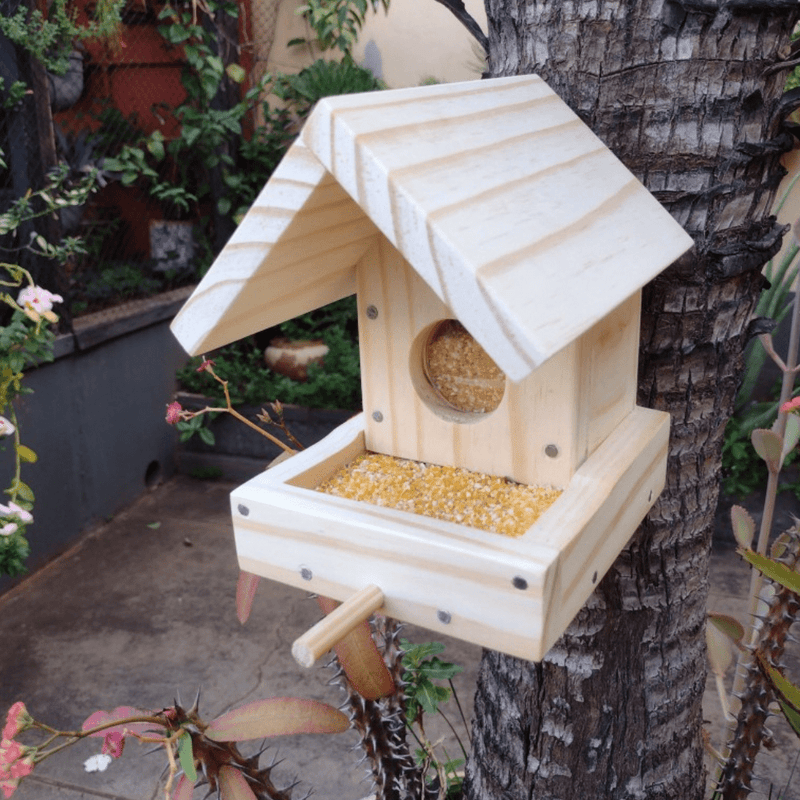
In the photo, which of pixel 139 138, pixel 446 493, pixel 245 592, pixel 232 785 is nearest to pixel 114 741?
pixel 232 785

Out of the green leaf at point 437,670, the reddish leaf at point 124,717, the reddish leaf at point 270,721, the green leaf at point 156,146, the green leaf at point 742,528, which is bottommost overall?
the green leaf at point 437,670

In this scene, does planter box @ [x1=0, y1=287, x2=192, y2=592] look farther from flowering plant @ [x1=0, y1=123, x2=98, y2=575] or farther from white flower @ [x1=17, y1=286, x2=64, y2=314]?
white flower @ [x1=17, y1=286, x2=64, y2=314]

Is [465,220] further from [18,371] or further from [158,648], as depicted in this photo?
[158,648]

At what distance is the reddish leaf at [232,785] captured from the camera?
3.13ft

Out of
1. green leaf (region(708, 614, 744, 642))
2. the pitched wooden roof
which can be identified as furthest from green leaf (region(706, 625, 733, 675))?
the pitched wooden roof

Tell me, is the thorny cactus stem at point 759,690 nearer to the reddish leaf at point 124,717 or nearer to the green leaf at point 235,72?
the reddish leaf at point 124,717

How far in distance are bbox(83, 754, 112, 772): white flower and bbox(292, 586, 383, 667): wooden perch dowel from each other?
158 cm

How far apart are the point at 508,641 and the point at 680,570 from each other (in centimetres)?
45

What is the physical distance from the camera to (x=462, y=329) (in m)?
0.97

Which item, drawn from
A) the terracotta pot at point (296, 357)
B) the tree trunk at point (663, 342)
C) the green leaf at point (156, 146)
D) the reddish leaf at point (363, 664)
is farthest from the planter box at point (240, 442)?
the reddish leaf at point (363, 664)

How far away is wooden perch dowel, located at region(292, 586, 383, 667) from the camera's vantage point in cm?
68

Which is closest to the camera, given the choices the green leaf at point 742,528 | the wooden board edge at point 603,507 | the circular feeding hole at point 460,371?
the wooden board edge at point 603,507

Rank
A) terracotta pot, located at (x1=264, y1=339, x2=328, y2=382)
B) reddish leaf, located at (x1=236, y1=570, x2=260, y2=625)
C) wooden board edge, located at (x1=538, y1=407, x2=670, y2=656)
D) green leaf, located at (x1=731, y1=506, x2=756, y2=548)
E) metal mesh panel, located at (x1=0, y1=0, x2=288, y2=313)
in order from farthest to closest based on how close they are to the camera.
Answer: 1. terracotta pot, located at (x1=264, y1=339, x2=328, y2=382)
2. metal mesh panel, located at (x1=0, y1=0, x2=288, y2=313)
3. green leaf, located at (x1=731, y1=506, x2=756, y2=548)
4. reddish leaf, located at (x1=236, y1=570, x2=260, y2=625)
5. wooden board edge, located at (x1=538, y1=407, x2=670, y2=656)

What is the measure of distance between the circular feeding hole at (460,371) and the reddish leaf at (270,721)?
16.1 inches
